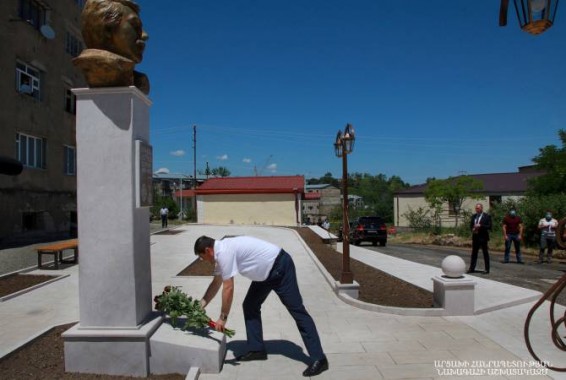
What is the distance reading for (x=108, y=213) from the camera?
186 inches

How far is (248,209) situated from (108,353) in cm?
3123

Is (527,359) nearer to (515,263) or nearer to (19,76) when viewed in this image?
(515,263)

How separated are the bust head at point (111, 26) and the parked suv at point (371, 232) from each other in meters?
22.1

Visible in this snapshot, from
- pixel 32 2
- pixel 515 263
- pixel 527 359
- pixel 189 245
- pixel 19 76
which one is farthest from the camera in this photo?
pixel 32 2

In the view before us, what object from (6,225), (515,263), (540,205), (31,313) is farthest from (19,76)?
(540,205)

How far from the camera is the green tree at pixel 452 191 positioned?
4881 cm

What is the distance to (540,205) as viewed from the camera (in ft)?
70.1

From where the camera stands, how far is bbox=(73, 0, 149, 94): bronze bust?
4.80m

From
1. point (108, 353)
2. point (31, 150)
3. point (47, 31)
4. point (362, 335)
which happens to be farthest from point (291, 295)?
point (47, 31)

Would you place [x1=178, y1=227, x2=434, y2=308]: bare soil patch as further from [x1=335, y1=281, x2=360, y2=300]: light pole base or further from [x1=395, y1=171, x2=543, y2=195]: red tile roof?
[x1=395, y1=171, x2=543, y2=195]: red tile roof

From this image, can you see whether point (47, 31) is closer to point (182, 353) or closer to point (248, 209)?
point (248, 209)

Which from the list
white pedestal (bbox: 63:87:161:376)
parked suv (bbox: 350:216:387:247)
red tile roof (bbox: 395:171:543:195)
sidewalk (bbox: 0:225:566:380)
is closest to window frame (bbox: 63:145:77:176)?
parked suv (bbox: 350:216:387:247)

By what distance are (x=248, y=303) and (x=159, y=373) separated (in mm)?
1130

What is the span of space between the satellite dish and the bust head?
1941 centimetres
